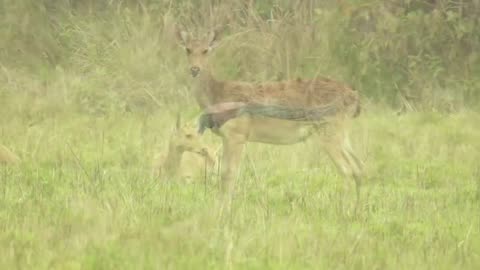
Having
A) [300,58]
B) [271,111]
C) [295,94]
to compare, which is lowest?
[271,111]

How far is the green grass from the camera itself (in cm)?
639

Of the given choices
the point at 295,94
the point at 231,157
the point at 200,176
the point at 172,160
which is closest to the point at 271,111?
the point at 295,94

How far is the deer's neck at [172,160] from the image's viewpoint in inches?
419

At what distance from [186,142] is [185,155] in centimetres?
14

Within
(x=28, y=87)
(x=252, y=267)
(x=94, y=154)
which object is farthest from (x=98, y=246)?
(x=28, y=87)

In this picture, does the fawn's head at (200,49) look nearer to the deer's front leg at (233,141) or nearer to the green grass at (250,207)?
the deer's front leg at (233,141)

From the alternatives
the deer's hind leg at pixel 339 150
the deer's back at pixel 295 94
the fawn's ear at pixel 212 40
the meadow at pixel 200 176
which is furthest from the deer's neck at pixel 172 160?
the deer's hind leg at pixel 339 150

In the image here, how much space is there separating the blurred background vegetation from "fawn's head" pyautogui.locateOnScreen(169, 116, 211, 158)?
11.2 feet

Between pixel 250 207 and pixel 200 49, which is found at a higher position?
pixel 200 49

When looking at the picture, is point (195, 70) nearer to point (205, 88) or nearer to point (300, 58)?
point (205, 88)

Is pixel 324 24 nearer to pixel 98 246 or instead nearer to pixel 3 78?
pixel 3 78

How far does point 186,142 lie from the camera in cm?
1095

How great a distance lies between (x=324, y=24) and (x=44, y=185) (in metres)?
7.64

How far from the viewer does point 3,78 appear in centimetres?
1587
